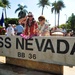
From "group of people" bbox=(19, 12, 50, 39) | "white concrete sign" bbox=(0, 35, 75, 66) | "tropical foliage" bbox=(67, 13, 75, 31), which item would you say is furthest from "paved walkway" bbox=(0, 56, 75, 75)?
"tropical foliage" bbox=(67, 13, 75, 31)

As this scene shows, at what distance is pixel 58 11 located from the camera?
105 m

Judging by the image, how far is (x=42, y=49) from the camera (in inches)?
269

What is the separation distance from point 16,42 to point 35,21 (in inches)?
33.3

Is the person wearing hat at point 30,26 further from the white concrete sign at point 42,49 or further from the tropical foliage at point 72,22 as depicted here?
the tropical foliage at point 72,22

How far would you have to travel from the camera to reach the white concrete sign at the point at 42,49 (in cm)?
628

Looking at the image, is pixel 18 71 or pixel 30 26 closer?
pixel 18 71

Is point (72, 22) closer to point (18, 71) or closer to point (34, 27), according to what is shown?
point (34, 27)

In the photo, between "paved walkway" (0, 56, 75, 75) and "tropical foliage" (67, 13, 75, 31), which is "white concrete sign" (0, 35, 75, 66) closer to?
"paved walkway" (0, 56, 75, 75)

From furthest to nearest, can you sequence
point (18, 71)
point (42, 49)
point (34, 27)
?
point (34, 27)
point (18, 71)
point (42, 49)

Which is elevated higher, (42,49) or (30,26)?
(30,26)

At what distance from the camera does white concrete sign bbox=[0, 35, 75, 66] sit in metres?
6.28

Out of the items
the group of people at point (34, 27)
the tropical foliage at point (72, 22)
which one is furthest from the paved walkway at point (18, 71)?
the tropical foliage at point (72, 22)

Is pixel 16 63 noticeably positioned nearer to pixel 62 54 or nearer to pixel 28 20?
pixel 28 20

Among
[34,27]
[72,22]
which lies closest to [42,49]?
[34,27]
